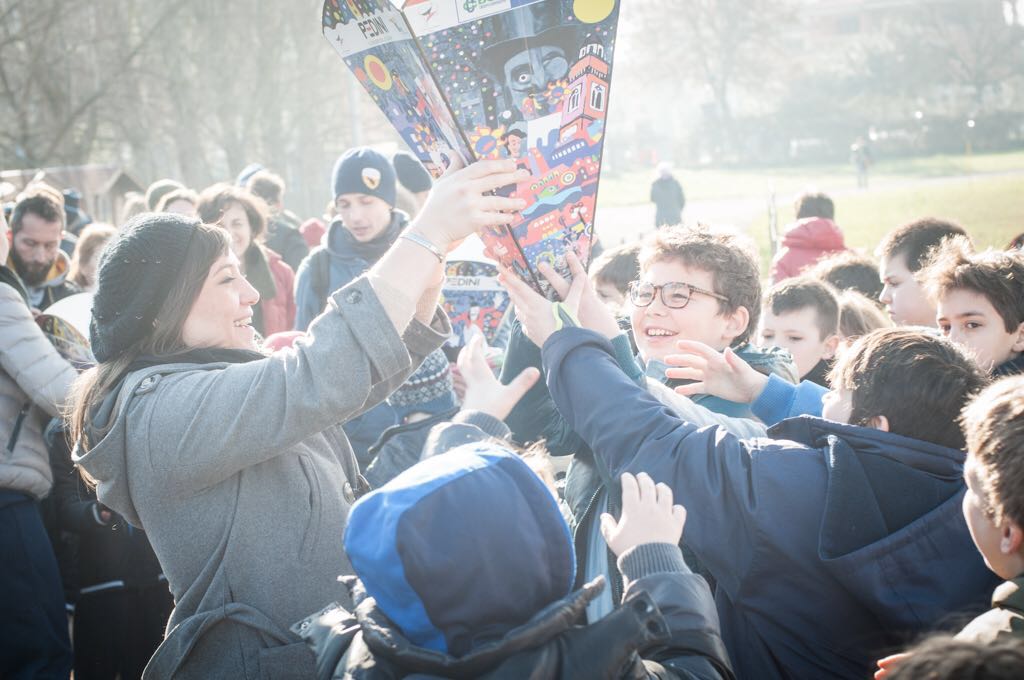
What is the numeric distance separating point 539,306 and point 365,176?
10.5 feet

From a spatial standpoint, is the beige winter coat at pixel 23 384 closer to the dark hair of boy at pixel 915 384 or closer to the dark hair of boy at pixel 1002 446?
the dark hair of boy at pixel 915 384

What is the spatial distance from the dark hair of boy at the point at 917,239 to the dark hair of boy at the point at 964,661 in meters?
3.42

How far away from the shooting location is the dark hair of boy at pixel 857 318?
4.33 metres

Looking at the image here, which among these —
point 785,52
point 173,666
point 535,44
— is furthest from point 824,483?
point 785,52

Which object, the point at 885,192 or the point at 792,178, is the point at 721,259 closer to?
the point at 885,192

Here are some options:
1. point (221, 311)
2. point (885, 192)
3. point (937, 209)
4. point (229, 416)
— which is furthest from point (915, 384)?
point (885, 192)

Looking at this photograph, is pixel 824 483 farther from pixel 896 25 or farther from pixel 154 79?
pixel 896 25

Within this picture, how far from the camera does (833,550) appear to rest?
200 cm

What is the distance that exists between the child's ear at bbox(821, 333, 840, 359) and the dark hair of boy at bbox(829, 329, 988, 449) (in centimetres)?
179

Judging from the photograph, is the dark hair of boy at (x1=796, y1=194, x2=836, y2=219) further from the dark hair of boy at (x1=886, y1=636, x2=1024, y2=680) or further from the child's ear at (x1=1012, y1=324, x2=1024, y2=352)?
the dark hair of boy at (x1=886, y1=636, x2=1024, y2=680)

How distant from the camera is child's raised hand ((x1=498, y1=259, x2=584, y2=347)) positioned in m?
2.38

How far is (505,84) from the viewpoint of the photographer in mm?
2068

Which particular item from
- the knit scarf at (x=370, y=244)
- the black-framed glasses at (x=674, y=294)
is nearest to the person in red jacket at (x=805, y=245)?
the knit scarf at (x=370, y=244)

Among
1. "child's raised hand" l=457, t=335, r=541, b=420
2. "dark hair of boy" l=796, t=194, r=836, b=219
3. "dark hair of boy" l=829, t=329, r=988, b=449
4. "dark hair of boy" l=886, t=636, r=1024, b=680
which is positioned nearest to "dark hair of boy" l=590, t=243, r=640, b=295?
"child's raised hand" l=457, t=335, r=541, b=420
